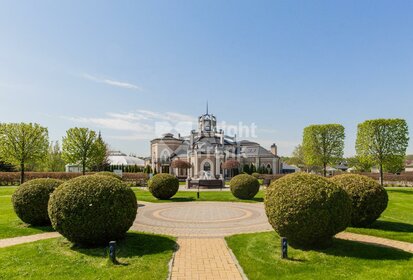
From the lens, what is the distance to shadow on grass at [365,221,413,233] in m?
13.1

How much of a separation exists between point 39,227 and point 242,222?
991 centimetres

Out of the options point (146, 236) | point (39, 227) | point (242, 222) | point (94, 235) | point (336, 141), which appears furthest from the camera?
point (336, 141)

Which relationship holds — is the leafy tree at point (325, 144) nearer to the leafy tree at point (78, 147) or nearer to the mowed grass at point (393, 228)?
the mowed grass at point (393, 228)

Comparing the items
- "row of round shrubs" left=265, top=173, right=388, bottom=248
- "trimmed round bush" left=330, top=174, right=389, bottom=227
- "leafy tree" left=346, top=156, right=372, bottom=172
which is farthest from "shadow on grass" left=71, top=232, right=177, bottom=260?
"leafy tree" left=346, top=156, right=372, bottom=172

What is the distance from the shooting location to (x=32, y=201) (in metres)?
13.1

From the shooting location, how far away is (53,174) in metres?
46.2

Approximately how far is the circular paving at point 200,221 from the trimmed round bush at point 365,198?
400cm

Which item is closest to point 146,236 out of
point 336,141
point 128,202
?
point 128,202

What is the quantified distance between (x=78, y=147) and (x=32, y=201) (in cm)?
3071

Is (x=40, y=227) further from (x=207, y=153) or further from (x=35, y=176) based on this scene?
(x=207, y=153)

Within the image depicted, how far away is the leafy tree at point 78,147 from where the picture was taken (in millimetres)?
41594

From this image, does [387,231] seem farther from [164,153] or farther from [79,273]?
[164,153]

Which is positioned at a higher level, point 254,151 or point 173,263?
point 254,151

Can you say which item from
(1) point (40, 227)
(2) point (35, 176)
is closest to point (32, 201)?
(1) point (40, 227)
